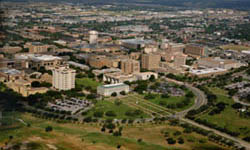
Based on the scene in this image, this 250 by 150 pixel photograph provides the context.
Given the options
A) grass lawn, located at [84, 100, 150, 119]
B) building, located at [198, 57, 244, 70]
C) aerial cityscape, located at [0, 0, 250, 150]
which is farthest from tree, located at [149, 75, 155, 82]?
building, located at [198, 57, 244, 70]

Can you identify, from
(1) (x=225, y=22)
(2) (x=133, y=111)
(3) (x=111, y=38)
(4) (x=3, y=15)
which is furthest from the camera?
(1) (x=225, y=22)

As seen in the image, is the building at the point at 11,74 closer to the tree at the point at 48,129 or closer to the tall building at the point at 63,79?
the tall building at the point at 63,79

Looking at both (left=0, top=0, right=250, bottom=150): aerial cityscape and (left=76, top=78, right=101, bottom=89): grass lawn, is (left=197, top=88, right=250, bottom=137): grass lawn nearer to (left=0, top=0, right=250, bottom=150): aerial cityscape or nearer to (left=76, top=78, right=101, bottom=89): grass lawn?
(left=0, top=0, right=250, bottom=150): aerial cityscape

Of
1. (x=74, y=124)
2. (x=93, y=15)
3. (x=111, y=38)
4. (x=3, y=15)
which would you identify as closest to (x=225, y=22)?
(x=93, y=15)

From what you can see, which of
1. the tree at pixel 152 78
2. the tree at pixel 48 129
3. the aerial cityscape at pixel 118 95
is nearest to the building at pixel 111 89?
the aerial cityscape at pixel 118 95

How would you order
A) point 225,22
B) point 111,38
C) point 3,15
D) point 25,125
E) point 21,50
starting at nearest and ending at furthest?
1. point 3,15
2. point 25,125
3. point 21,50
4. point 111,38
5. point 225,22

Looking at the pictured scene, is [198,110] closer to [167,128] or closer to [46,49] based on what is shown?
[167,128]
